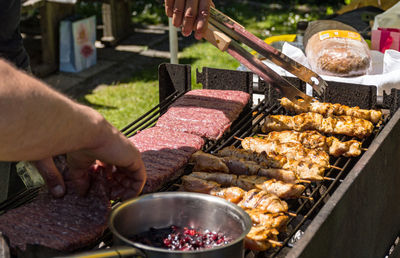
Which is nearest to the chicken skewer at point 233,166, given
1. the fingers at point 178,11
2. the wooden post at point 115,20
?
the fingers at point 178,11

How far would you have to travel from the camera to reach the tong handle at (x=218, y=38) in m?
3.72

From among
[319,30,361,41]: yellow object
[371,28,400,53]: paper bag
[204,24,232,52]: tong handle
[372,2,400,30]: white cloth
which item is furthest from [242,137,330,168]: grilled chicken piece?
[372,2,400,30]: white cloth

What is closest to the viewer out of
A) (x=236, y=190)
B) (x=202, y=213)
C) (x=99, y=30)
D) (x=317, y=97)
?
(x=202, y=213)

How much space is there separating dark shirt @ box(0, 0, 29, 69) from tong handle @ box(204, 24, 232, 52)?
133cm

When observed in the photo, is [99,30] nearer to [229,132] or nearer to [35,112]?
[229,132]

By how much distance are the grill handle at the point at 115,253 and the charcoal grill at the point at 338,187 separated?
1.99 ft

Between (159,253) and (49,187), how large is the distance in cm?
87

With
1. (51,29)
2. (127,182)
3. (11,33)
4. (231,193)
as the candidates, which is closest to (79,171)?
(127,182)

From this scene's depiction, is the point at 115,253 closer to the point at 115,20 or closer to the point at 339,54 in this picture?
the point at 339,54

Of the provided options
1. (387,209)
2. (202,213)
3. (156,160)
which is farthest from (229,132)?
(202,213)

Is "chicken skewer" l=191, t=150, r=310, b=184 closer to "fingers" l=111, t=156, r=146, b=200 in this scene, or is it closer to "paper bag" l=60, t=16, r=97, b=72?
"fingers" l=111, t=156, r=146, b=200

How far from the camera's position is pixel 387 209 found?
12.4 feet

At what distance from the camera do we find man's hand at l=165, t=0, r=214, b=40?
11.6 feet

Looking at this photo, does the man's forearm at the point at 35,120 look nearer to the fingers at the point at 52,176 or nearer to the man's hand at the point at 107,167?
the man's hand at the point at 107,167
